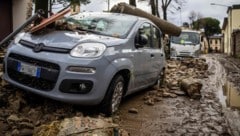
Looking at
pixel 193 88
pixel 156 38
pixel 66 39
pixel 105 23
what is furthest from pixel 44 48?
pixel 193 88

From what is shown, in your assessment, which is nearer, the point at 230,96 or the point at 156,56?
the point at 156,56

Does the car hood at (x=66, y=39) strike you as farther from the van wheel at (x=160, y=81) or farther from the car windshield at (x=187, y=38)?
the car windshield at (x=187, y=38)

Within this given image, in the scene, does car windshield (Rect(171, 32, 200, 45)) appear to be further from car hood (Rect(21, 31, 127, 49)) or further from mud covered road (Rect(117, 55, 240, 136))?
car hood (Rect(21, 31, 127, 49))

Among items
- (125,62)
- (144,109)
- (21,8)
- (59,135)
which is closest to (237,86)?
(144,109)

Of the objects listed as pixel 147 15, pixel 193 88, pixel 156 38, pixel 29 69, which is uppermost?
pixel 147 15

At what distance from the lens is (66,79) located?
5691 millimetres

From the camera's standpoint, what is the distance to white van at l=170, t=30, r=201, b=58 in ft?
83.5

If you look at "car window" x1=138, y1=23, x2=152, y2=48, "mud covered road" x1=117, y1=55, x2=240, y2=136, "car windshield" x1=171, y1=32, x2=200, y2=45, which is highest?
"car windshield" x1=171, y1=32, x2=200, y2=45

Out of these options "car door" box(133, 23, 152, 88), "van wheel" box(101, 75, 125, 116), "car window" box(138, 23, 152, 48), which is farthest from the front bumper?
"car window" box(138, 23, 152, 48)

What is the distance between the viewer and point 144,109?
24.9 ft

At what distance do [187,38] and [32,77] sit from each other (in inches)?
833

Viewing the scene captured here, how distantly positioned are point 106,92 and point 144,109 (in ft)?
5.56

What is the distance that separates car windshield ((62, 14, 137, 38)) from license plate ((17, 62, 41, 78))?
1364mm

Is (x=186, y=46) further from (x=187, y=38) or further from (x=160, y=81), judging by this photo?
(x=160, y=81)
